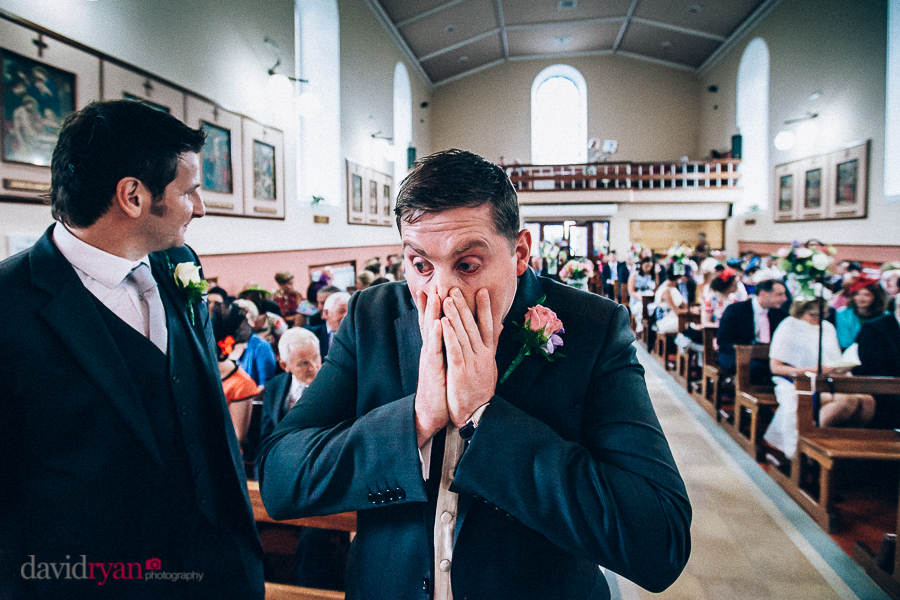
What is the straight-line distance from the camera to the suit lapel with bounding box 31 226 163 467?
1070mm

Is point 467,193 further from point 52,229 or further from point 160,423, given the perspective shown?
point 52,229

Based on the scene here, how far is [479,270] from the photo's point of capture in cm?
95

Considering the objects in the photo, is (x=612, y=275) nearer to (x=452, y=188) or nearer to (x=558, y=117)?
(x=558, y=117)

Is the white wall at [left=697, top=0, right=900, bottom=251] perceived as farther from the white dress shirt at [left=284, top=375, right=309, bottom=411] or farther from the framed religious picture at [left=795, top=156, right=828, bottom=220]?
the white dress shirt at [left=284, top=375, right=309, bottom=411]

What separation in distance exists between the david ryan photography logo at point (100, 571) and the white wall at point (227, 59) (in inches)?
128

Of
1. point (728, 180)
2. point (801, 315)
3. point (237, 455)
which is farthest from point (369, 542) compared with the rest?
point (728, 180)

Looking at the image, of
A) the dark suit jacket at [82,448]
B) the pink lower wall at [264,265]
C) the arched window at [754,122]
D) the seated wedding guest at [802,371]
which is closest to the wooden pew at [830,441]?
the seated wedding guest at [802,371]

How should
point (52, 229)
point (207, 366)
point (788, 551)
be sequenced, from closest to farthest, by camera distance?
1. point (52, 229)
2. point (207, 366)
3. point (788, 551)

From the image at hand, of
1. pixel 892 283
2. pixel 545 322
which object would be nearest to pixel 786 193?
pixel 892 283

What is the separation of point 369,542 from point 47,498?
27.2 inches

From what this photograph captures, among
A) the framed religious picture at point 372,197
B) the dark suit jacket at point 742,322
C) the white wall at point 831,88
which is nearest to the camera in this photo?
the dark suit jacket at point 742,322

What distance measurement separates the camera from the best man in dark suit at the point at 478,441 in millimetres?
864

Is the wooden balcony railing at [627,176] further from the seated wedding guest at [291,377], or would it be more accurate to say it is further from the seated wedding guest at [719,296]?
the seated wedding guest at [291,377]

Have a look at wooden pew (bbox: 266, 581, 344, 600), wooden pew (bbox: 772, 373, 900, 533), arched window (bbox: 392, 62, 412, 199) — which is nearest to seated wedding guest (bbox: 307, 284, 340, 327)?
wooden pew (bbox: 266, 581, 344, 600)
